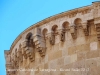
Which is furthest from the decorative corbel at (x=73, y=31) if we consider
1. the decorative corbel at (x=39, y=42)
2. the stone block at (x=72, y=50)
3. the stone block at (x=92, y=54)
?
the decorative corbel at (x=39, y=42)

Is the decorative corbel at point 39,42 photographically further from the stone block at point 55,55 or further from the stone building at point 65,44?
the stone block at point 55,55

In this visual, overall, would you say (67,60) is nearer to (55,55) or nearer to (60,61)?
(60,61)

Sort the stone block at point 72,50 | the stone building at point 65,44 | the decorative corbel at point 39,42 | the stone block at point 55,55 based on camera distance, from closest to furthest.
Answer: the stone building at point 65,44
the stone block at point 72,50
the stone block at point 55,55
the decorative corbel at point 39,42

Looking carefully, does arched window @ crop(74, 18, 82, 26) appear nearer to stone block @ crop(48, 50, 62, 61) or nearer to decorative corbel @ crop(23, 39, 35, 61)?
stone block @ crop(48, 50, 62, 61)

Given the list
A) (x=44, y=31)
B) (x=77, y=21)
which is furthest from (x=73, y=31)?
(x=44, y=31)

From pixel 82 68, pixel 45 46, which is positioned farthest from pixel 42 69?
pixel 82 68

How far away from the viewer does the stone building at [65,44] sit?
459 inches

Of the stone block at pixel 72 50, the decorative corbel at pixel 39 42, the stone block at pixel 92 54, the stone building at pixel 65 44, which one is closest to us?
the stone block at pixel 92 54

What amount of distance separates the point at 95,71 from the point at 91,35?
1.06 m

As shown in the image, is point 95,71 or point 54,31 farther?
point 54,31

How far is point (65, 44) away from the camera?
40.1 ft

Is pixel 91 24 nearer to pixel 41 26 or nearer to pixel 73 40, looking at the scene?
pixel 73 40

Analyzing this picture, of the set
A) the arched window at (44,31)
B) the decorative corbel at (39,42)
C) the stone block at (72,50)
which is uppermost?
the arched window at (44,31)

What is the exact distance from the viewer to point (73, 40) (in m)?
12.1
